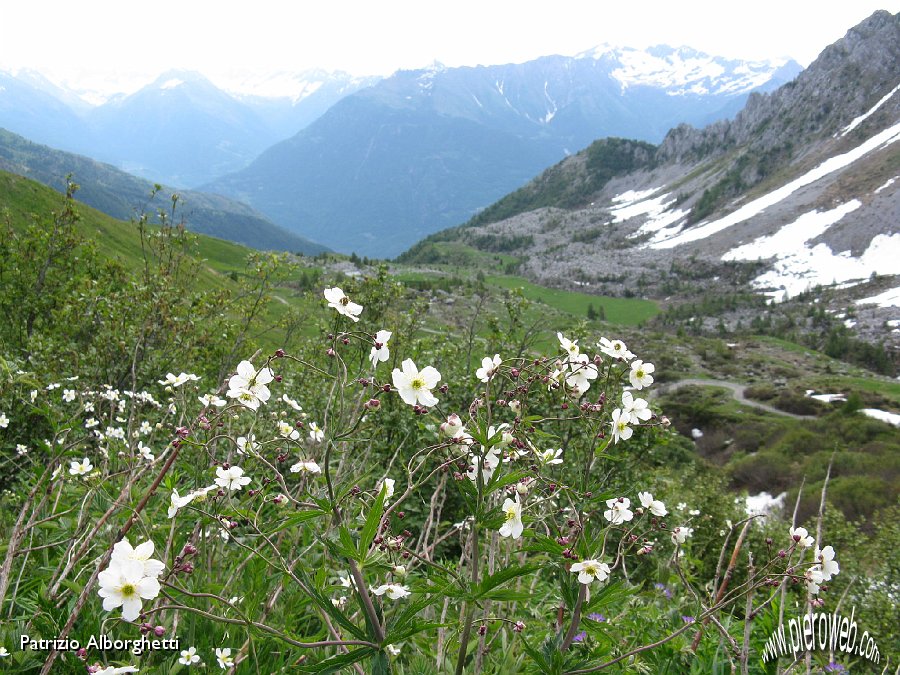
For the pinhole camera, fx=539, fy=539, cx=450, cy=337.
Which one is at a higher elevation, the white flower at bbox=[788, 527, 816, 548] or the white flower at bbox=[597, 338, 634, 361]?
the white flower at bbox=[597, 338, 634, 361]

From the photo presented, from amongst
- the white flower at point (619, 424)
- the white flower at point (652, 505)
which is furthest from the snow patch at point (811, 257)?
the white flower at point (619, 424)

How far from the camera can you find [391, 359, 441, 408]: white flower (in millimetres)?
2201

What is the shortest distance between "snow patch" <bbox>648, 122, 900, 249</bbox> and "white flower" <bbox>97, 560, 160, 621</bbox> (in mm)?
154734

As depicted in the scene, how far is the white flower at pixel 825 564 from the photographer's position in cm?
261

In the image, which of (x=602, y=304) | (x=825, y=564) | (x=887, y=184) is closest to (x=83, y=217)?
(x=825, y=564)

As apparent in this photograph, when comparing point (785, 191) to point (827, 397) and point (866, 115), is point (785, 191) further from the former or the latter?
point (827, 397)

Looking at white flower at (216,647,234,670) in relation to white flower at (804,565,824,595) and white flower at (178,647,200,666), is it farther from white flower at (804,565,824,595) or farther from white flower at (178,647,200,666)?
white flower at (804,565,824,595)

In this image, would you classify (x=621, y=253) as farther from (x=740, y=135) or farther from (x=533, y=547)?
(x=533, y=547)

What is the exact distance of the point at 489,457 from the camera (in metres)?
2.40

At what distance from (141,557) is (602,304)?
4633 inches

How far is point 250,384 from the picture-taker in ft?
8.18

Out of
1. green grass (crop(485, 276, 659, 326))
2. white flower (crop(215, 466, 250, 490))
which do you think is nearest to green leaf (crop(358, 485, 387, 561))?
white flower (crop(215, 466, 250, 490))

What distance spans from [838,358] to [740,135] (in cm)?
13676

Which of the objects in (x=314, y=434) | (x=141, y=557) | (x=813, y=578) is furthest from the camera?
(x=314, y=434)
